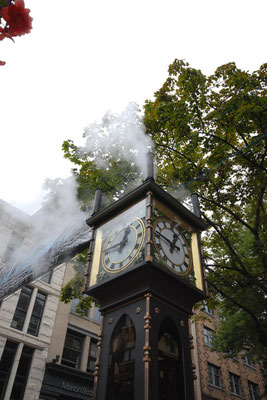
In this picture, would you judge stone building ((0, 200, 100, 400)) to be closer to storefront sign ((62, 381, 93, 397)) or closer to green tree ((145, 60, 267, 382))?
storefront sign ((62, 381, 93, 397))

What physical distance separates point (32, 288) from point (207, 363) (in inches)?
466

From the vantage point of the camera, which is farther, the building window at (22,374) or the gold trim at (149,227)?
the building window at (22,374)

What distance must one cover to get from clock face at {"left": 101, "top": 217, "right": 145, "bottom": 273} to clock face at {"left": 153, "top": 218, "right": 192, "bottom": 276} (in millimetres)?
182

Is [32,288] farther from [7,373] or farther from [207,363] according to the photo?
[207,363]

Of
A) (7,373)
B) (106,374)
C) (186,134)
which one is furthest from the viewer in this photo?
(7,373)

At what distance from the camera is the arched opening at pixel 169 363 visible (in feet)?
8.61

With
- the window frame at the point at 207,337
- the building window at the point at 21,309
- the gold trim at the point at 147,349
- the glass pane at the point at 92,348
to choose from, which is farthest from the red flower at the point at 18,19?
the window frame at the point at 207,337

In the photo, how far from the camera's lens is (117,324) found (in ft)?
9.90

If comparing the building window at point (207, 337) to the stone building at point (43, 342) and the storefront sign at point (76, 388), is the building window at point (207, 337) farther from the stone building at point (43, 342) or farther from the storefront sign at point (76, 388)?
the storefront sign at point (76, 388)

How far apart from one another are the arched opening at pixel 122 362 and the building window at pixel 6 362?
1255cm

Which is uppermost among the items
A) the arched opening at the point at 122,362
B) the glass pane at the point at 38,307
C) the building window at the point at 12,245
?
the building window at the point at 12,245

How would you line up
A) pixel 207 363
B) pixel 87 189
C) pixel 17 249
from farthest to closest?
pixel 207 363 → pixel 17 249 → pixel 87 189

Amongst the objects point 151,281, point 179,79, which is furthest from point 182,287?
point 179,79

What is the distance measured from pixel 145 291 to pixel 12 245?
47.3 feet
